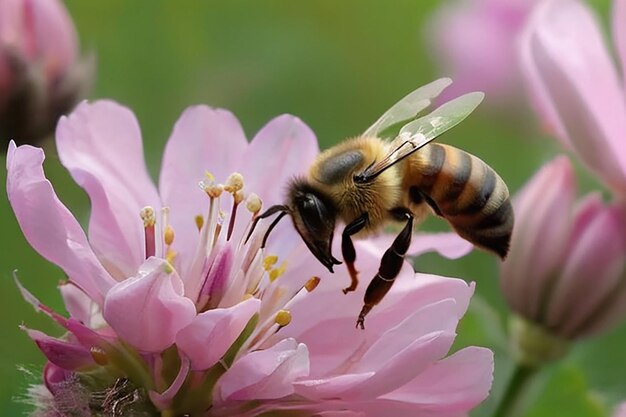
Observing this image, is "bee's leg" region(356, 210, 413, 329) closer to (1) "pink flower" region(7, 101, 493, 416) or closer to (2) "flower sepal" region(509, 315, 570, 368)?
(1) "pink flower" region(7, 101, 493, 416)

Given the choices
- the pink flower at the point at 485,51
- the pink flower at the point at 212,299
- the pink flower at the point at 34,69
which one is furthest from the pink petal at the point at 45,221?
the pink flower at the point at 485,51

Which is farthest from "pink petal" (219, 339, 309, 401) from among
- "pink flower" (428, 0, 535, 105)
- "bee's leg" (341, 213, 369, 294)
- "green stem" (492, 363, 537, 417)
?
"pink flower" (428, 0, 535, 105)

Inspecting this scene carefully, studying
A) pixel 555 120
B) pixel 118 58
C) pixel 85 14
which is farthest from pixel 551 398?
pixel 85 14

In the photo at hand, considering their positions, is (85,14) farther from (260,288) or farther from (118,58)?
(260,288)

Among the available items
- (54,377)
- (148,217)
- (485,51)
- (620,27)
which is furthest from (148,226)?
(485,51)

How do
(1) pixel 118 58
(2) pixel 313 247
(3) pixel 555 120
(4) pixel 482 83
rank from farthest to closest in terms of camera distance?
(4) pixel 482 83 → (1) pixel 118 58 → (3) pixel 555 120 → (2) pixel 313 247
